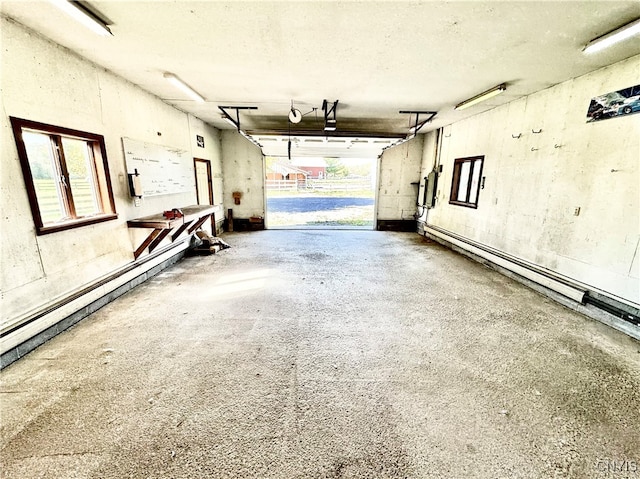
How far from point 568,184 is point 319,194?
18505mm

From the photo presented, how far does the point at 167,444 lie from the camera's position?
5.30 feet

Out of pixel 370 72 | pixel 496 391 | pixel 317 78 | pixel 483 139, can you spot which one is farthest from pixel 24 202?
pixel 483 139

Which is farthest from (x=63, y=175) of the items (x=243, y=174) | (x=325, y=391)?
(x=243, y=174)

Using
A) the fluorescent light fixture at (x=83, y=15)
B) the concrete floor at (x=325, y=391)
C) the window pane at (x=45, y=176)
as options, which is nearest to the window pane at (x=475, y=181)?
the concrete floor at (x=325, y=391)

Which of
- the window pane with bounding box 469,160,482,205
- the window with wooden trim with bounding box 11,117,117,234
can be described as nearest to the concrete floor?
the window with wooden trim with bounding box 11,117,117,234

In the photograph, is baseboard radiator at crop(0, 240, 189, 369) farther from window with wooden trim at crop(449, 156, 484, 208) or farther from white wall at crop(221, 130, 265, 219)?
window with wooden trim at crop(449, 156, 484, 208)

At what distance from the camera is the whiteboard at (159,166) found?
13.3 ft

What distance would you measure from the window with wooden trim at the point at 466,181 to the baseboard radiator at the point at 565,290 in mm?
1041

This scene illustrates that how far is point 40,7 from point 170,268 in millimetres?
3717

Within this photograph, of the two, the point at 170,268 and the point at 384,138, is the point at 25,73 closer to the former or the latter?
the point at 170,268

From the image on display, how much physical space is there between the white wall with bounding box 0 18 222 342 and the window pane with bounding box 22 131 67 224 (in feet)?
0.66

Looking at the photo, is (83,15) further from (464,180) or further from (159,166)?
(464,180)

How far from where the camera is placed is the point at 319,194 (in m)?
21.6

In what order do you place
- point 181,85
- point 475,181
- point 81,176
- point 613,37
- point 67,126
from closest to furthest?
point 613,37, point 67,126, point 81,176, point 181,85, point 475,181
